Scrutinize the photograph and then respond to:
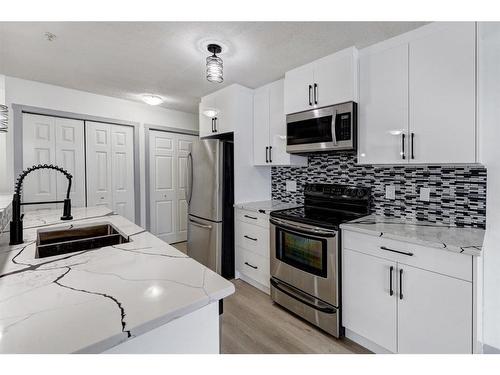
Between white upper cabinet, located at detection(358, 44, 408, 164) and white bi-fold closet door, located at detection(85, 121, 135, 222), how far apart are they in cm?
312

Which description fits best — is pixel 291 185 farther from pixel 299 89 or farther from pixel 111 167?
pixel 111 167

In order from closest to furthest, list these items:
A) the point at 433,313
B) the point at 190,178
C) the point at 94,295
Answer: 1. the point at 94,295
2. the point at 433,313
3. the point at 190,178

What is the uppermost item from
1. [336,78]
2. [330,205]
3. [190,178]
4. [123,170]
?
→ [336,78]

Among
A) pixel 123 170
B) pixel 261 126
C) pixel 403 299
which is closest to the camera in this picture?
A: pixel 403 299

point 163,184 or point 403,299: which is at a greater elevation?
point 163,184

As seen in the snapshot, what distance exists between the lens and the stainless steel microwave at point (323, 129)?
2021 mm

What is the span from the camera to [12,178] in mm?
2736

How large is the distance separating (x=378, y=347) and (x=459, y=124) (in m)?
1.54

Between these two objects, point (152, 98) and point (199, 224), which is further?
point (152, 98)

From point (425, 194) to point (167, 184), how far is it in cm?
345

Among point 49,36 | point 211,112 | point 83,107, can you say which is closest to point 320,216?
point 211,112

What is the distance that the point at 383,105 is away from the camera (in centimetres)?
190

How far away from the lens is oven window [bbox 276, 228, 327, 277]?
1915 mm
